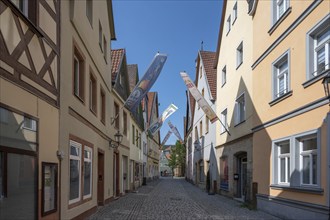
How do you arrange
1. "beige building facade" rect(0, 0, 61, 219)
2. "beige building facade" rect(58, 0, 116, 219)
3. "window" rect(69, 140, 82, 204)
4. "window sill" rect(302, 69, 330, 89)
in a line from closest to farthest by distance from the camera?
"beige building facade" rect(0, 0, 61, 219)
"window sill" rect(302, 69, 330, 89)
"beige building facade" rect(58, 0, 116, 219)
"window" rect(69, 140, 82, 204)

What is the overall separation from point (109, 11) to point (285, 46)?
920cm

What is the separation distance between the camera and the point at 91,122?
12219mm

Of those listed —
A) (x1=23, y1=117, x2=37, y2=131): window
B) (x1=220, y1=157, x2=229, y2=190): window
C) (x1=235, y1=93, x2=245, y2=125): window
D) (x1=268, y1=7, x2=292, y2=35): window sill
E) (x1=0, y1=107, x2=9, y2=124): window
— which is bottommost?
(x1=220, y1=157, x2=229, y2=190): window

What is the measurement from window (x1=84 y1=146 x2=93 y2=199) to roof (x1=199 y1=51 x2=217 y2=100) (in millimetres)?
13319

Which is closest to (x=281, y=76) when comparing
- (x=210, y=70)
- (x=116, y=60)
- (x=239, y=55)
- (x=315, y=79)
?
(x=315, y=79)

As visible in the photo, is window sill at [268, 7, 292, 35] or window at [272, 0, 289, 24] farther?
window at [272, 0, 289, 24]

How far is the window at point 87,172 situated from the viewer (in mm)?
11297

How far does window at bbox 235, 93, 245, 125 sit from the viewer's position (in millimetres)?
16938

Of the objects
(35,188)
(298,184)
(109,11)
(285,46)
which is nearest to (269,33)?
(285,46)

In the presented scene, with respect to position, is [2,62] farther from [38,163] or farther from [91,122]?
[91,122]

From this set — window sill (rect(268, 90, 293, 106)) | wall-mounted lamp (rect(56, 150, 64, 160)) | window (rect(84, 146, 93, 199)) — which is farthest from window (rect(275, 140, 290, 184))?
wall-mounted lamp (rect(56, 150, 64, 160))

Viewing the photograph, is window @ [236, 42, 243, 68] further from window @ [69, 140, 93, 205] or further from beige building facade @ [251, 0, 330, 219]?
window @ [69, 140, 93, 205]

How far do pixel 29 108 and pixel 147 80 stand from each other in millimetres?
10438

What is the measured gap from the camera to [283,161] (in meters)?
11.5
